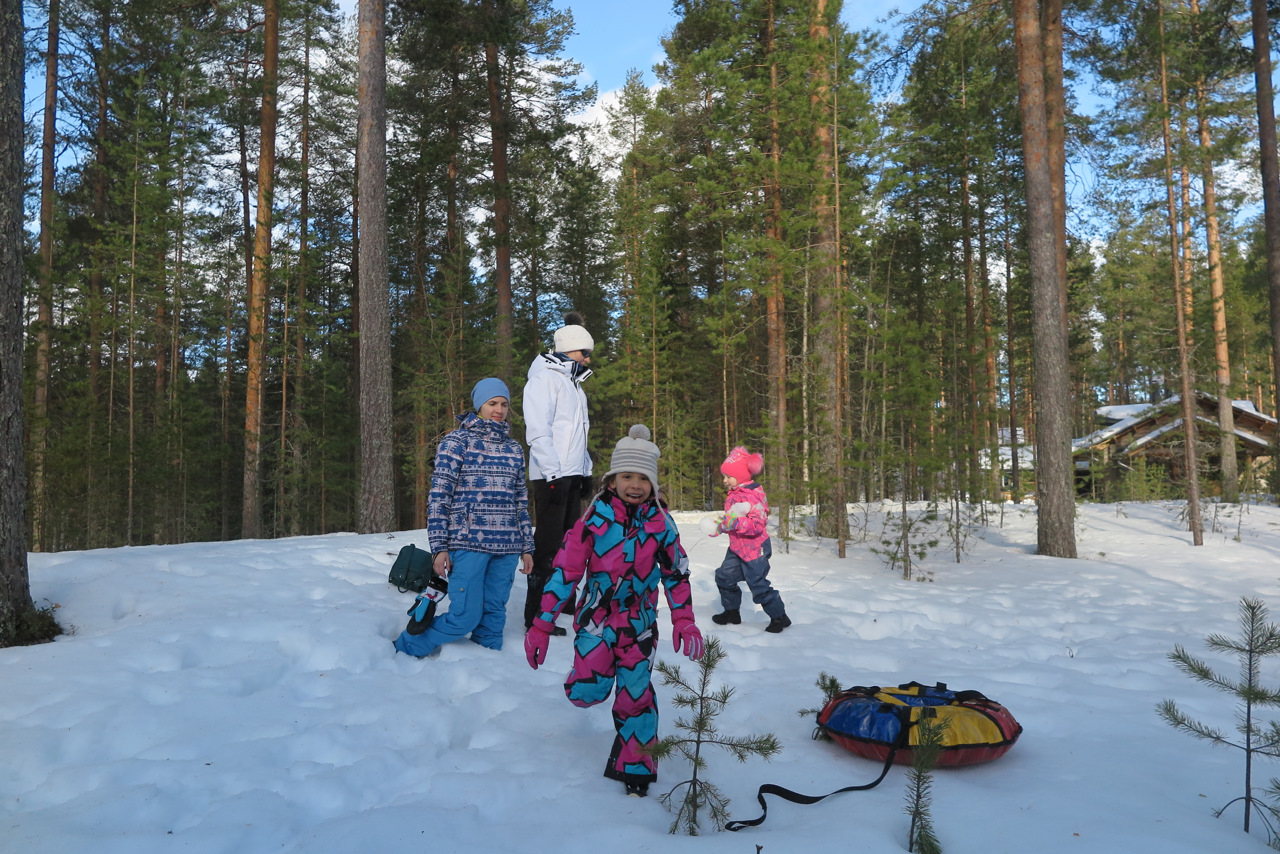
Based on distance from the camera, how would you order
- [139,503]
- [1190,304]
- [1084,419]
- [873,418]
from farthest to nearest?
[1084,419]
[139,503]
[1190,304]
[873,418]

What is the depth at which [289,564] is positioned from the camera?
6.67 m

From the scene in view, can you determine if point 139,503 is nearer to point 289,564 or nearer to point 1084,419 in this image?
point 289,564

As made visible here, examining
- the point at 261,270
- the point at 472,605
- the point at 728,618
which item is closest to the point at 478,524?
the point at 472,605

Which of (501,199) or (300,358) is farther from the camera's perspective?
(300,358)

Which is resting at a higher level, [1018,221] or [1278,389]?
[1018,221]

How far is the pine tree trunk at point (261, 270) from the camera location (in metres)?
15.0

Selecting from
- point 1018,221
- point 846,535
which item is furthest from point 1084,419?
point 846,535

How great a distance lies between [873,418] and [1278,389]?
29.2 feet

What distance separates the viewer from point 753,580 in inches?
247

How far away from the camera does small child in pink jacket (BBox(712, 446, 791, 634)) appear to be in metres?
6.22

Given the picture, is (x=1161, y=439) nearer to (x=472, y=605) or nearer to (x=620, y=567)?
(x=472, y=605)

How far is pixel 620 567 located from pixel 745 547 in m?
2.84

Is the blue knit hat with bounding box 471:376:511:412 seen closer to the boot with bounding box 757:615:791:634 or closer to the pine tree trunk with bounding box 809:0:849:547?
the boot with bounding box 757:615:791:634

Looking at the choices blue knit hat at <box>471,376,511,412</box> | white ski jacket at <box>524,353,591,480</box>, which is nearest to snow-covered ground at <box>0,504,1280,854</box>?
white ski jacket at <box>524,353,591,480</box>
